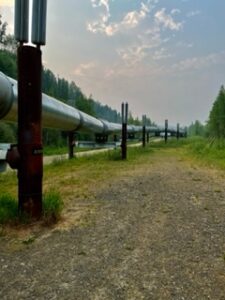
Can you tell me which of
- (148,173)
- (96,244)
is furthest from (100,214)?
(148,173)

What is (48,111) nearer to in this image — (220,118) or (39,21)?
(39,21)

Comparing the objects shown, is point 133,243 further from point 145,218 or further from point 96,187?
point 96,187

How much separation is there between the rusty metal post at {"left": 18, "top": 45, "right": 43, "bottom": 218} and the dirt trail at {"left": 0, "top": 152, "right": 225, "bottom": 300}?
67cm

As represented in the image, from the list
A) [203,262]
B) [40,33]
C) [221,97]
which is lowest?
[203,262]

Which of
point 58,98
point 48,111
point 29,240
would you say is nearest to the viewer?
point 29,240

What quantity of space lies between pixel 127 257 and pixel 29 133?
7.38 ft

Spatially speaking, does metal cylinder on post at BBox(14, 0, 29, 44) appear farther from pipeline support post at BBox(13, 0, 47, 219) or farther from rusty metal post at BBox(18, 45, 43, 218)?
rusty metal post at BBox(18, 45, 43, 218)

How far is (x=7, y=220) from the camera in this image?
4754 millimetres

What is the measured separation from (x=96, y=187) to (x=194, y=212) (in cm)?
281

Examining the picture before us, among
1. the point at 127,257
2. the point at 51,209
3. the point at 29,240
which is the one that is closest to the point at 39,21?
the point at 51,209

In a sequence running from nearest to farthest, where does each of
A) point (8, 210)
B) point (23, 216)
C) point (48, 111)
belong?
point (23, 216)
point (8, 210)
point (48, 111)

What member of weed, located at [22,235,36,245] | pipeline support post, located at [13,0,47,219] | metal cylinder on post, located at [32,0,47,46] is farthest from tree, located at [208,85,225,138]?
weed, located at [22,235,36,245]

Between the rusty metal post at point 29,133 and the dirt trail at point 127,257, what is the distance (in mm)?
668

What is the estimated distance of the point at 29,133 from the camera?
5008 mm
